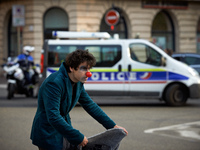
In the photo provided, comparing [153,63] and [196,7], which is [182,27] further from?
[153,63]

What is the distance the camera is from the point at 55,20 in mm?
25078

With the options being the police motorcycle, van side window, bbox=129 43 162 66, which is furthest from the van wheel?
the police motorcycle

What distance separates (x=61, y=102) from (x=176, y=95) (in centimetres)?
834

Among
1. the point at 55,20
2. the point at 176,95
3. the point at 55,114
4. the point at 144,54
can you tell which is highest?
the point at 55,20

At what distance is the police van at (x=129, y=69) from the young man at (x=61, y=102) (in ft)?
25.5

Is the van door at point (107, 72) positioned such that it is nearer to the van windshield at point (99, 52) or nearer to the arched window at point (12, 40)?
the van windshield at point (99, 52)

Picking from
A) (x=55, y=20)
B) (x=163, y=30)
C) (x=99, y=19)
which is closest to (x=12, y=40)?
(x=55, y=20)

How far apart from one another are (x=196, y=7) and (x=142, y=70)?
18.2m

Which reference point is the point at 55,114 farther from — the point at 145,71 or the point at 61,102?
the point at 145,71

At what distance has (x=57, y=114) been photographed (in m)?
3.10

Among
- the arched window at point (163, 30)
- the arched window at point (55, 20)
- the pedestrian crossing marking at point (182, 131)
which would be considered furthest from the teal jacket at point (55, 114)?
the arched window at point (163, 30)

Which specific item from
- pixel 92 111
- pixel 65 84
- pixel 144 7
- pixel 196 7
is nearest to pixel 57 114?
pixel 65 84

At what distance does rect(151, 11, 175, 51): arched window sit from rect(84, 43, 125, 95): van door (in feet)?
52.8

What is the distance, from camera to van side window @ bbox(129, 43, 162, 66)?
1118cm
